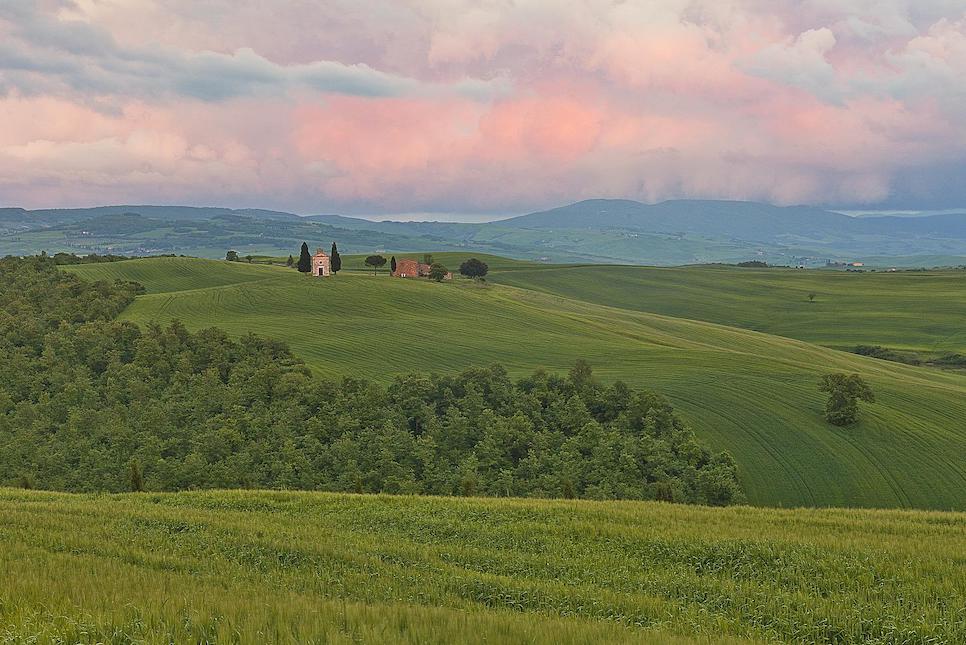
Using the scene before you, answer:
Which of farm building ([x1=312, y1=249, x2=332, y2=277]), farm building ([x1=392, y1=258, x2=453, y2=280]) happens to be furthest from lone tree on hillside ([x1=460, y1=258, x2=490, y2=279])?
farm building ([x1=312, y1=249, x2=332, y2=277])

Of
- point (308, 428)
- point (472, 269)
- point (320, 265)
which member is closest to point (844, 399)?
point (308, 428)

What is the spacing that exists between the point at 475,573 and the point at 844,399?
53097 mm

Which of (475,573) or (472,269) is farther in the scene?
(472,269)

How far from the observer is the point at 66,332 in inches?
3314

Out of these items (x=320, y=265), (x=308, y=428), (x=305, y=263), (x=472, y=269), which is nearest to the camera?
(x=308, y=428)

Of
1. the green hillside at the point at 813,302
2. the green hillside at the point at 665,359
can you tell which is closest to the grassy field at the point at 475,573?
the green hillside at the point at 665,359

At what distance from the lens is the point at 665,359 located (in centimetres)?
7806

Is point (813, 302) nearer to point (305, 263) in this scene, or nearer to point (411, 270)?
point (411, 270)

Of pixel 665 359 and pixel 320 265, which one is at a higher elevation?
pixel 320 265

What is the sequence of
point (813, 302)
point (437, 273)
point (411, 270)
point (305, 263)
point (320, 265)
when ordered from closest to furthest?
point (320, 265)
point (305, 263)
point (437, 273)
point (411, 270)
point (813, 302)

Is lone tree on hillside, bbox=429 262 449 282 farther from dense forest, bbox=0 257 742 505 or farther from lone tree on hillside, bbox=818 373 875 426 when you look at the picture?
lone tree on hillside, bbox=818 373 875 426

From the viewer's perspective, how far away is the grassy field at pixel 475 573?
891 cm

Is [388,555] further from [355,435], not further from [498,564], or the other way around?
[355,435]

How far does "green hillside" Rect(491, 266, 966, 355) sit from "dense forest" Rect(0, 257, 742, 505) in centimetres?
8703
